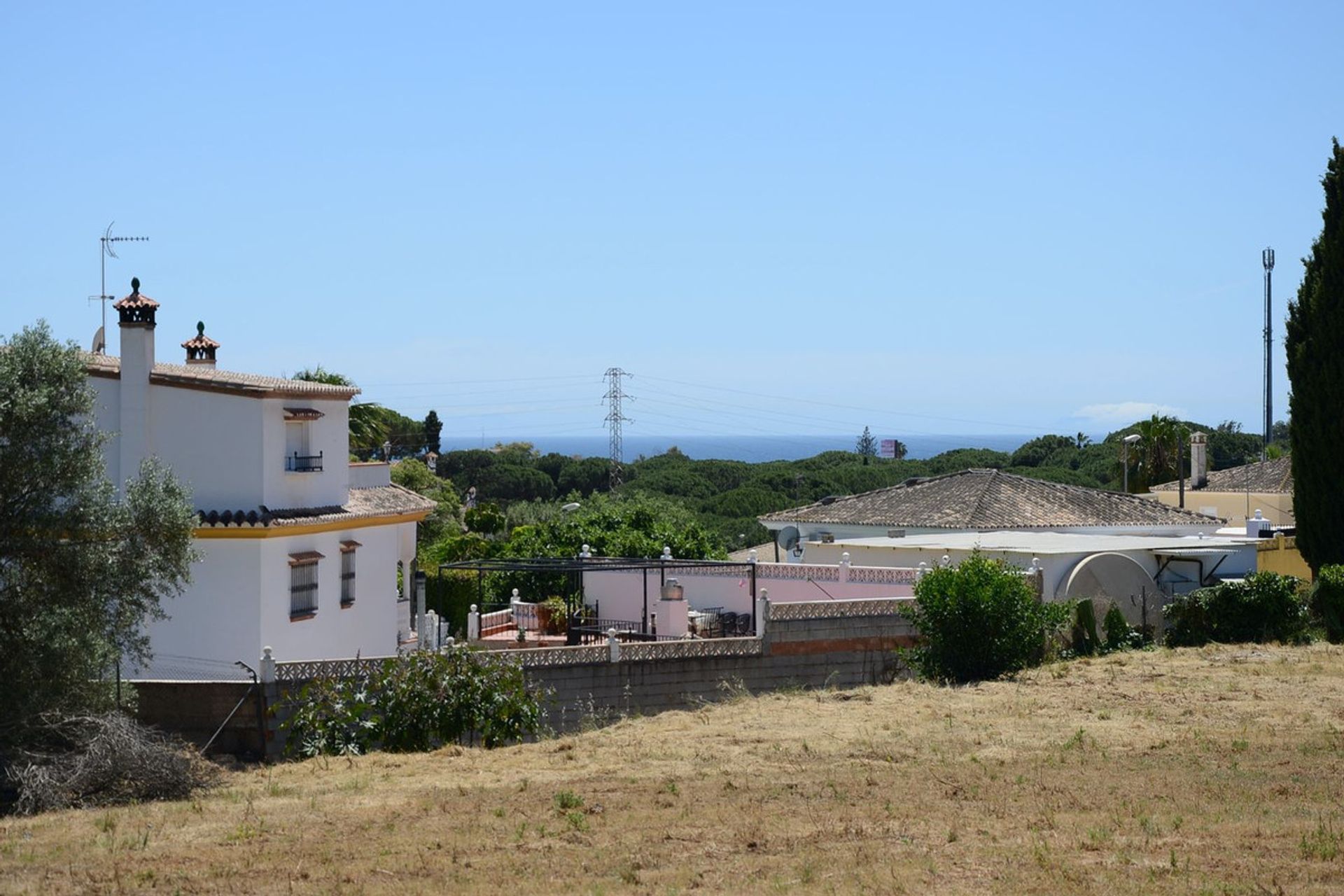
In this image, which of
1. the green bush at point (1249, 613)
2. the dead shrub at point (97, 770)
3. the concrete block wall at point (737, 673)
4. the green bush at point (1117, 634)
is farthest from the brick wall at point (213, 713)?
the green bush at point (1249, 613)

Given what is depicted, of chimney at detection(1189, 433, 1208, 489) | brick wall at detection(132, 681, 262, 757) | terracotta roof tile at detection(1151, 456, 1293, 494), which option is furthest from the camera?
chimney at detection(1189, 433, 1208, 489)

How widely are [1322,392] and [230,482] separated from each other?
2516 cm

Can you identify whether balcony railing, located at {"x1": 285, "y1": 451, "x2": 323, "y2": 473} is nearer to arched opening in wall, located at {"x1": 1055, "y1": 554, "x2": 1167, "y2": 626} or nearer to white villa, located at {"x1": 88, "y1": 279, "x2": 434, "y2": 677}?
white villa, located at {"x1": 88, "y1": 279, "x2": 434, "y2": 677}

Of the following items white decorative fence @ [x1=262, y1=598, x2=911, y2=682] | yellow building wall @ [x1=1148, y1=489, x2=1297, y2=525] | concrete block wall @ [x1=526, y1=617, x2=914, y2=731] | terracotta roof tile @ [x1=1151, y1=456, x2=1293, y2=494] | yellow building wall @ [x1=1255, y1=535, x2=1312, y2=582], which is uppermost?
terracotta roof tile @ [x1=1151, y1=456, x2=1293, y2=494]

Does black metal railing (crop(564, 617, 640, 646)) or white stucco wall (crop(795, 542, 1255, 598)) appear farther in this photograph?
black metal railing (crop(564, 617, 640, 646))

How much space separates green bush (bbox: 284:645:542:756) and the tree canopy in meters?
3.55

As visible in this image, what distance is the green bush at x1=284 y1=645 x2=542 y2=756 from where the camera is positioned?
2044 centimetres

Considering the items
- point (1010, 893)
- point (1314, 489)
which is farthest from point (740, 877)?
point (1314, 489)

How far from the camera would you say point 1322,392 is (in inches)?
1356

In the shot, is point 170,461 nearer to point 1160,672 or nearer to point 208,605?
point 208,605

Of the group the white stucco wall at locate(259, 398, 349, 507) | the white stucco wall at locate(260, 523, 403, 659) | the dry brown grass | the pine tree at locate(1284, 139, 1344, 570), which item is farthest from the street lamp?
the dry brown grass

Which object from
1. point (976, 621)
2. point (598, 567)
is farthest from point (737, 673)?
point (976, 621)

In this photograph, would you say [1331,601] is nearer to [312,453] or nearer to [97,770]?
[312,453]

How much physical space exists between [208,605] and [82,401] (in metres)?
7.28
